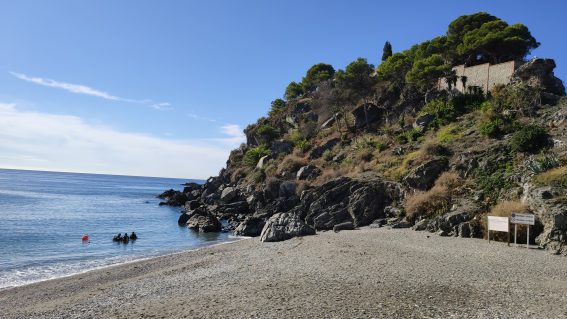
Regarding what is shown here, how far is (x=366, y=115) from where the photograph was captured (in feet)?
167

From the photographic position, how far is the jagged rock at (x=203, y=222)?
1481 inches

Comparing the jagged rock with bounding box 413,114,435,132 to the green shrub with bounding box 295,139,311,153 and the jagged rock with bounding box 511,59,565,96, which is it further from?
the green shrub with bounding box 295,139,311,153

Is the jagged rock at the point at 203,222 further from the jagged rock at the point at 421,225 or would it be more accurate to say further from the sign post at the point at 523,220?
the sign post at the point at 523,220

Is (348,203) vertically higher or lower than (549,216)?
lower

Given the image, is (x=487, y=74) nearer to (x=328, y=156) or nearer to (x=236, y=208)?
(x=328, y=156)

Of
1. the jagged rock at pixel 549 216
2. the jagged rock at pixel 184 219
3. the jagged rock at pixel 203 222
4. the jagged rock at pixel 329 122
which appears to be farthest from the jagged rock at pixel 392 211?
the jagged rock at pixel 329 122

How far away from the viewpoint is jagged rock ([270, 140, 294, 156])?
56319 mm

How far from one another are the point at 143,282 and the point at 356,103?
43.9 m

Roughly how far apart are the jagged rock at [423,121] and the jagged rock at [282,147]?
66.3ft

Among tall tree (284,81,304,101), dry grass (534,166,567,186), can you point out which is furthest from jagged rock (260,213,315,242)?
tall tree (284,81,304,101)

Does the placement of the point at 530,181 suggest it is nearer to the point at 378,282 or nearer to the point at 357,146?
the point at 378,282

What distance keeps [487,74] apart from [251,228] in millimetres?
28966

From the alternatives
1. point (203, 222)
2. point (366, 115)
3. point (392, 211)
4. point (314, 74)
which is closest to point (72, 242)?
point (203, 222)

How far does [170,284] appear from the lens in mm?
15516
